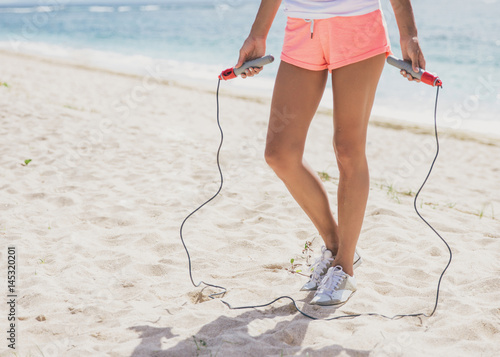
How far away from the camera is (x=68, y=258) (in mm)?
2814

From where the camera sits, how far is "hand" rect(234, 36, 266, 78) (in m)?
2.32

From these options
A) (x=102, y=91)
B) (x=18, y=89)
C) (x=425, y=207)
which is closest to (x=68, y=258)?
(x=425, y=207)

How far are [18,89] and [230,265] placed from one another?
20.4 ft

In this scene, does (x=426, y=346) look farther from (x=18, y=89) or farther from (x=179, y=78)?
(x=179, y=78)

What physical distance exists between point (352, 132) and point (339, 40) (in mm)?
400

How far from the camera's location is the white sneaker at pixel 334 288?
2346 millimetres

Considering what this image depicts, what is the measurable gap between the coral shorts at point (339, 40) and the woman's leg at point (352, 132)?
46mm

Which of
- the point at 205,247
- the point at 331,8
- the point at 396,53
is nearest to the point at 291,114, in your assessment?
the point at 331,8

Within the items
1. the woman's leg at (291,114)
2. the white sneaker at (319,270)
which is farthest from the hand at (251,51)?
the white sneaker at (319,270)

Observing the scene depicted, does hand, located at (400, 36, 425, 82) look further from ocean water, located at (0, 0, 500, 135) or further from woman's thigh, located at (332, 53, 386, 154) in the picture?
ocean water, located at (0, 0, 500, 135)

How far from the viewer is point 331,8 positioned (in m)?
2.09

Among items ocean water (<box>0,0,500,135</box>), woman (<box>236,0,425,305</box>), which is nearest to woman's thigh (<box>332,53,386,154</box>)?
woman (<box>236,0,425,305</box>)

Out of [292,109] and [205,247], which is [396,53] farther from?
[292,109]

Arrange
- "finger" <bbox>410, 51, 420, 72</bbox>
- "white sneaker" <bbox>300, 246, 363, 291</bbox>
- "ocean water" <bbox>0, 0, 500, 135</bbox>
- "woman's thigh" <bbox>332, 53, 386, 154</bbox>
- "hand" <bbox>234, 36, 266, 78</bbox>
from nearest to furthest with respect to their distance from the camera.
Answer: "finger" <bbox>410, 51, 420, 72</bbox>
"woman's thigh" <bbox>332, 53, 386, 154</bbox>
"hand" <bbox>234, 36, 266, 78</bbox>
"white sneaker" <bbox>300, 246, 363, 291</bbox>
"ocean water" <bbox>0, 0, 500, 135</bbox>
